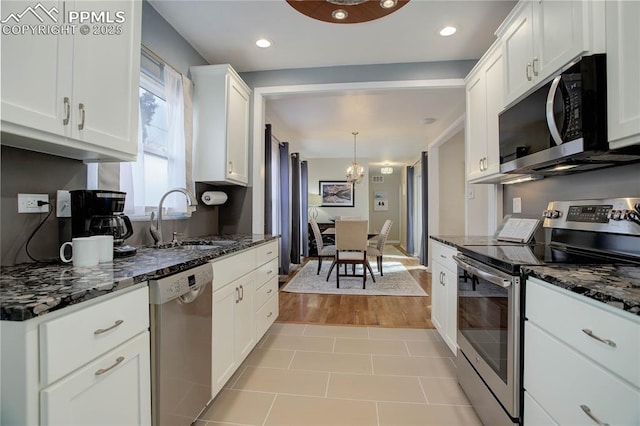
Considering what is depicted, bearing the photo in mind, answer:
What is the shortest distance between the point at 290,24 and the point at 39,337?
2.40m

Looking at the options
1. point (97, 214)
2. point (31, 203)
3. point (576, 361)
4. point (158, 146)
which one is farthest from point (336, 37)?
point (576, 361)

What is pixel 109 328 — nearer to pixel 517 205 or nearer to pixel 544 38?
pixel 544 38

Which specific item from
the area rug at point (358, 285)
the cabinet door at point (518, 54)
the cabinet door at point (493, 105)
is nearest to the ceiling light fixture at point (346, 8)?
the cabinet door at point (518, 54)

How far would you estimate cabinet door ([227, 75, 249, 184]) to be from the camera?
2628mm

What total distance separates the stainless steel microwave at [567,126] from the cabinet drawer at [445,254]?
27.4 inches

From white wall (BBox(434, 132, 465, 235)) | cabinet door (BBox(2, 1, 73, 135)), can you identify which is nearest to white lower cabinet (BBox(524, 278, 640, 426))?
cabinet door (BBox(2, 1, 73, 135))

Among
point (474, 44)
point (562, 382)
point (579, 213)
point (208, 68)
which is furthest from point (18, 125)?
point (474, 44)

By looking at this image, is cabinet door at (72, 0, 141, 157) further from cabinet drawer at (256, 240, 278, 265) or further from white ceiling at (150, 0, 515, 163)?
cabinet drawer at (256, 240, 278, 265)

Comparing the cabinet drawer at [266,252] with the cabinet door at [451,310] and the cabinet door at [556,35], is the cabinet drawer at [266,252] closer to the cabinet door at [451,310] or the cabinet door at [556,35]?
the cabinet door at [451,310]

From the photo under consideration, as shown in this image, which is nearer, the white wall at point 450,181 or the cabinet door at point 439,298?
the cabinet door at point 439,298

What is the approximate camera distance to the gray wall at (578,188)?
141 centimetres

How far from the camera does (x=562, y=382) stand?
1.00 m

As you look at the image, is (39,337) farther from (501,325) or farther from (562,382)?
(501,325)

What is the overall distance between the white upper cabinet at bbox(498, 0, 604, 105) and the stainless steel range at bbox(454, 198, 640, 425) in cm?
71
